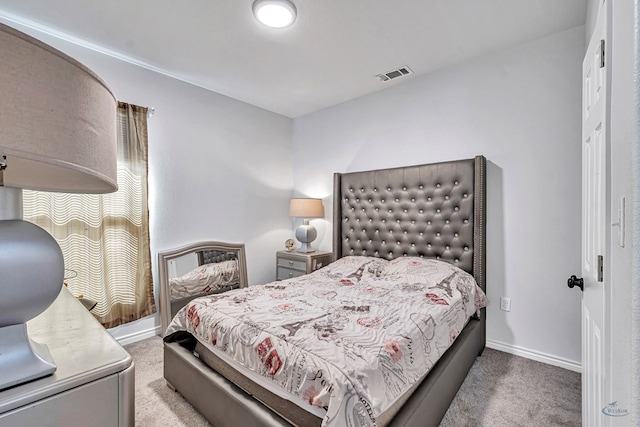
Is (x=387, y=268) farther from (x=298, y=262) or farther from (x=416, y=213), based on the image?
(x=298, y=262)

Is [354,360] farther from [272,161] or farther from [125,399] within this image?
[272,161]

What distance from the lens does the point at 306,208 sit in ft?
12.1

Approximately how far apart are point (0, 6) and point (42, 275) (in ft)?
8.90

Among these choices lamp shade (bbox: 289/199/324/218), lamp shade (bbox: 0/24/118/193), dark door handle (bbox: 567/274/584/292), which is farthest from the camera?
lamp shade (bbox: 289/199/324/218)

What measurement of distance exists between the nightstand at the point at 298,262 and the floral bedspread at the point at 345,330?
90cm

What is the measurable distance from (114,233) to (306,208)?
80.1 inches

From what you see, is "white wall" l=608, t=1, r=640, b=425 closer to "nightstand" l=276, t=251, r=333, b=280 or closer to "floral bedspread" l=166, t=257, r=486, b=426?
"floral bedspread" l=166, t=257, r=486, b=426

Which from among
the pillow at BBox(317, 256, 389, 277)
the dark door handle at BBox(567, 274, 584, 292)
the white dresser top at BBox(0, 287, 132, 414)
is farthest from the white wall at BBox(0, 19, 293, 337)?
the dark door handle at BBox(567, 274, 584, 292)

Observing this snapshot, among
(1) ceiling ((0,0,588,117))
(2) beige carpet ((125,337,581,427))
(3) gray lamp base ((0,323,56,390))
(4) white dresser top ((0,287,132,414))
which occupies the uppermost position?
(1) ceiling ((0,0,588,117))

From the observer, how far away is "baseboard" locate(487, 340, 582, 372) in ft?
7.36

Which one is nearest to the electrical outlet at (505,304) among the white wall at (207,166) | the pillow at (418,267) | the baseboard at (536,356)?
the baseboard at (536,356)

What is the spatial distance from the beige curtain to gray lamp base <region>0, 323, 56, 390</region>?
2.20 meters

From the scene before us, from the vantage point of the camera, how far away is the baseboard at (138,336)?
106 inches

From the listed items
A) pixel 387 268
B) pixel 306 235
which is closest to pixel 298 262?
pixel 306 235
